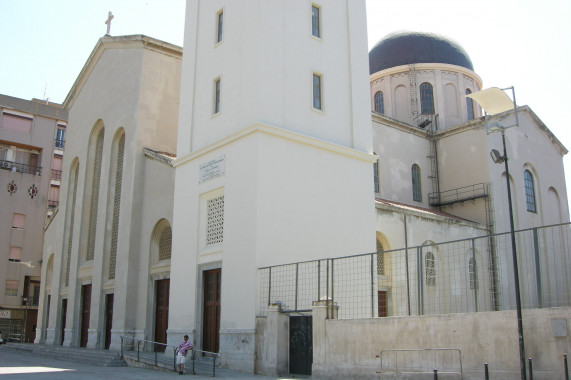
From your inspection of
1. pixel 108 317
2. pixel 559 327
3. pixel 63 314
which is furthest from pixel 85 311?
pixel 559 327

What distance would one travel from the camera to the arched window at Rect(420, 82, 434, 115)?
3694 centimetres

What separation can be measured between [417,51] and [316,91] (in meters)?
19.9

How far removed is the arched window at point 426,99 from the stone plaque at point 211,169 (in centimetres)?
2067

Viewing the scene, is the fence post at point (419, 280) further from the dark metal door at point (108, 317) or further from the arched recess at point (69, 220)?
the arched recess at point (69, 220)

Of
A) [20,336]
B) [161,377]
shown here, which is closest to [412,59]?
[161,377]

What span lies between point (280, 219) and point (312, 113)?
421cm

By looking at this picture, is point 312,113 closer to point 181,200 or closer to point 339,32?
point 339,32

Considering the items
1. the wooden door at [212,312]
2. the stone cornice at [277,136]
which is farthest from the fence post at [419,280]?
the wooden door at [212,312]

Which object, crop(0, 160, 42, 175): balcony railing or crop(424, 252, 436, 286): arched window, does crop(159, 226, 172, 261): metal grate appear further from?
crop(0, 160, 42, 175): balcony railing

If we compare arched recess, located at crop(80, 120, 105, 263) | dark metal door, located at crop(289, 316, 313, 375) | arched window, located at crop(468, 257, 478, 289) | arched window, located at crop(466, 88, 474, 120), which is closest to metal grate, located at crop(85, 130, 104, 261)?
arched recess, located at crop(80, 120, 105, 263)

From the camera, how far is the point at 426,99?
3719 cm

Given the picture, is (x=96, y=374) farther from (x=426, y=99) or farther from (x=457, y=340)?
(x=426, y=99)

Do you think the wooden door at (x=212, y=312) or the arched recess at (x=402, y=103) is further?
the arched recess at (x=402, y=103)

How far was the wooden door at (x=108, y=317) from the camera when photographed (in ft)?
84.8
